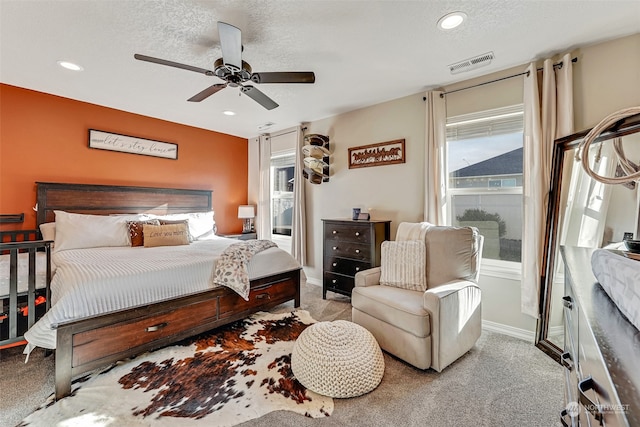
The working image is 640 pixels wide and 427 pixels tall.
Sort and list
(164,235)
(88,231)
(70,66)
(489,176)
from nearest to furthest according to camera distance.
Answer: (70,66) < (489,176) < (88,231) < (164,235)

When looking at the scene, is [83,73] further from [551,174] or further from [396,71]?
[551,174]

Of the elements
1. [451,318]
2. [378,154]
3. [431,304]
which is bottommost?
[451,318]

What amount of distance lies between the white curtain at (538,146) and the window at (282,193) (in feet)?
11.3

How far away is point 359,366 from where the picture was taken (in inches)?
70.1

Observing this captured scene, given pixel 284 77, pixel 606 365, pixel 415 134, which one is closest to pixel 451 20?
pixel 284 77

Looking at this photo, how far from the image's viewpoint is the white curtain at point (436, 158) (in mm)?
3029

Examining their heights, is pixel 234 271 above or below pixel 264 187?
below

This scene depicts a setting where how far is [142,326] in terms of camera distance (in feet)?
6.98

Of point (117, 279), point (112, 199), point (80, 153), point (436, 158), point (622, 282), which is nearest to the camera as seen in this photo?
point (622, 282)

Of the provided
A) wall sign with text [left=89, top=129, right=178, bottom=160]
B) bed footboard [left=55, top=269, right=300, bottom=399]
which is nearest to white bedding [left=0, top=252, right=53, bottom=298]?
bed footboard [left=55, top=269, right=300, bottom=399]

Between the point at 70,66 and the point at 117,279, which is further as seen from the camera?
the point at 70,66

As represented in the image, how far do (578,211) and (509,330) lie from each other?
1.32 meters
